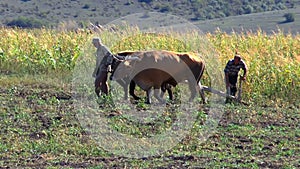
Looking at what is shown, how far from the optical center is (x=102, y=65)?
1297 cm

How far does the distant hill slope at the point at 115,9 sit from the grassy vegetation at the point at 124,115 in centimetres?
1568

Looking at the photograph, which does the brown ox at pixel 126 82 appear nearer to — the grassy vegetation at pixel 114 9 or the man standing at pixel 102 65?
the man standing at pixel 102 65

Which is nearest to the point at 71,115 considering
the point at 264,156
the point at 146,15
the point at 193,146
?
the point at 193,146

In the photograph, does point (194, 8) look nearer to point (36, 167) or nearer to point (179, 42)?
point (179, 42)

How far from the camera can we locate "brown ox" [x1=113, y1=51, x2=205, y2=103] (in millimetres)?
12703

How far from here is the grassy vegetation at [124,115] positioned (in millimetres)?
9047

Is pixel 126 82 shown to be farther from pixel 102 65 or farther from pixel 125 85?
pixel 102 65

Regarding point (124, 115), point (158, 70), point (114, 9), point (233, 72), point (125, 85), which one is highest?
point (158, 70)

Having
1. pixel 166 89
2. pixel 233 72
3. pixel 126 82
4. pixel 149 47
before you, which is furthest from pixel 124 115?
pixel 149 47

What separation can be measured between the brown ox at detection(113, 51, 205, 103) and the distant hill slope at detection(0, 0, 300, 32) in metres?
20.0

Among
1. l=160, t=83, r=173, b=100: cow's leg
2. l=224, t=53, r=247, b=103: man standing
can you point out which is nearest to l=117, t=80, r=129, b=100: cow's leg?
l=160, t=83, r=173, b=100: cow's leg

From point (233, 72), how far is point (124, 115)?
2843 millimetres

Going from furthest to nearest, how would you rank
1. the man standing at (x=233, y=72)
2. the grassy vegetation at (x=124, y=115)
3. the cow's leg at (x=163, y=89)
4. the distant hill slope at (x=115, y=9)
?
the distant hill slope at (x=115, y=9) < the man standing at (x=233, y=72) < the cow's leg at (x=163, y=89) < the grassy vegetation at (x=124, y=115)

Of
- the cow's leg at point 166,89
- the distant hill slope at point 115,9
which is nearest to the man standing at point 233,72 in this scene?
the cow's leg at point 166,89
